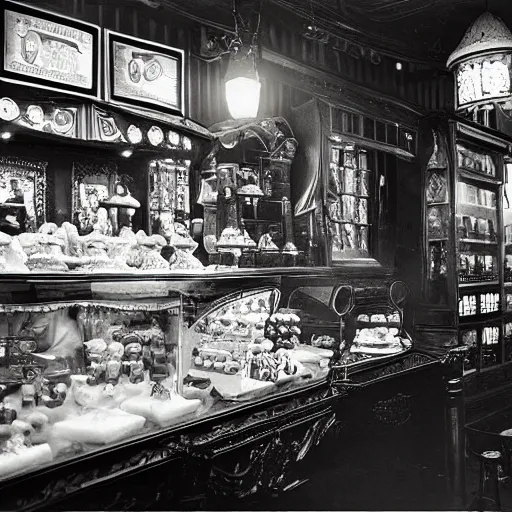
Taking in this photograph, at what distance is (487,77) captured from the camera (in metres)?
4.56

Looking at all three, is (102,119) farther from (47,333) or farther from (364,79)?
(364,79)

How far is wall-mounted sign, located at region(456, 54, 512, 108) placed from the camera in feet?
14.7

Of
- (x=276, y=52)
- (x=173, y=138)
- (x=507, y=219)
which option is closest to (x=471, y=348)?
(x=507, y=219)

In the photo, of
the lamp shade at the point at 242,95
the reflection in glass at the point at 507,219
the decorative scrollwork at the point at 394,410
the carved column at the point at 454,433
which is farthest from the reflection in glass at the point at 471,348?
the lamp shade at the point at 242,95

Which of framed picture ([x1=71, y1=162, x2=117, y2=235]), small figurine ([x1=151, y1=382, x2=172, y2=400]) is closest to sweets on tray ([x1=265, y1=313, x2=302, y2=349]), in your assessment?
small figurine ([x1=151, y1=382, x2=172, y2=400])

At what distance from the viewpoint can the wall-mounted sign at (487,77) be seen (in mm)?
4477

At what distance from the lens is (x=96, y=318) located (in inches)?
99.1

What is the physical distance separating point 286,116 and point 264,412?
245cm

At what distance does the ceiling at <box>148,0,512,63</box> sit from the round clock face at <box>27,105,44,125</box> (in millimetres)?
916

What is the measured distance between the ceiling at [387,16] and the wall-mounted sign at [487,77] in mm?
357

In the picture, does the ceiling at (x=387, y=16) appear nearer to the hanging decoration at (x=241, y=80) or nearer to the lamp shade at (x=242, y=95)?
the hanging decoration at (x=241, y=80)

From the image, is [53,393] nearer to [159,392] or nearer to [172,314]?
[159,392]

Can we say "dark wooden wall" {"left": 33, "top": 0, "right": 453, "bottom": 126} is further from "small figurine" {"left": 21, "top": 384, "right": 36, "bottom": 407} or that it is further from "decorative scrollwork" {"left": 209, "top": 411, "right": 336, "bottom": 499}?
"decorative scrollwork" {"left": 209, "top": 411, "right": 336, "bottom": 499}

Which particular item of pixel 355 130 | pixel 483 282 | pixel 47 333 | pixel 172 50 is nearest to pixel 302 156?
pixel 355 130
